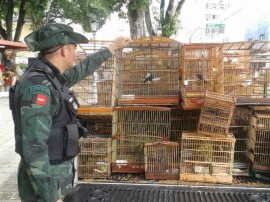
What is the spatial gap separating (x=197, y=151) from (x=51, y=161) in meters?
2.72

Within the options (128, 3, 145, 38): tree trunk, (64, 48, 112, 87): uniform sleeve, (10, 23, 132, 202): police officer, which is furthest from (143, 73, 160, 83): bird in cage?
(128, 3, 145, 38): tree trunk

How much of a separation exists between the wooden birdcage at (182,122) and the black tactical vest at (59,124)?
3.05 meters

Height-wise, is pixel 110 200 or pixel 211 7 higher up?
pixel 211 7

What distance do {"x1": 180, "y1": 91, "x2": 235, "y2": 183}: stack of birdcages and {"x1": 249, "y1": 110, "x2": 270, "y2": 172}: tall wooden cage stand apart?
0.41 metres

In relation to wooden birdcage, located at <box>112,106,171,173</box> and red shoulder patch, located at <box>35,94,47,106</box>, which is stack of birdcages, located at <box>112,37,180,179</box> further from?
red shoulder patch, located at <box>35,94,47,106</box>

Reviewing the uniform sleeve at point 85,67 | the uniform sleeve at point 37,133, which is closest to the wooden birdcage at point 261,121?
the uniform sleeve at point 85,67

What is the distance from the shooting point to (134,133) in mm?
4945

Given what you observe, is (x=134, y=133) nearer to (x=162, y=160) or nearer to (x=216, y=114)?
(x=162, y=160)

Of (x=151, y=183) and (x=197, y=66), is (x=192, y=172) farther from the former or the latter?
(x=197, y=66)

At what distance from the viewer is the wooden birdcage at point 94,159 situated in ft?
15.7

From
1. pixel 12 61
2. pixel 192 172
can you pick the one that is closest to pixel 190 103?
pixel 192 172

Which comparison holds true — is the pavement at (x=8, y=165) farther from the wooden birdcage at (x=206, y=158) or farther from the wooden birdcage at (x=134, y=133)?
the wooden birdcage at (x=206, y=158)

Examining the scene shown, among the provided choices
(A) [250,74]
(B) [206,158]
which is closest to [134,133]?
(B) [206,158]

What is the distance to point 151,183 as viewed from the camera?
4492 millimetres
